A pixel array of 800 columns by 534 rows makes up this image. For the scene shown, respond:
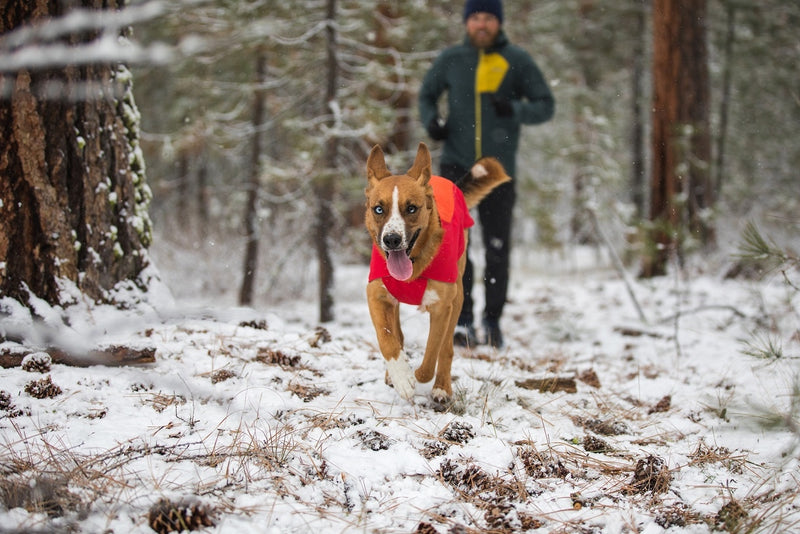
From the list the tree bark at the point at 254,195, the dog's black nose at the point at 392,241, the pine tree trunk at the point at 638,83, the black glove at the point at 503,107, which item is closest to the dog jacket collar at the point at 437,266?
the dog's black nose at the point at 392,241

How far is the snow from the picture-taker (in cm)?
190

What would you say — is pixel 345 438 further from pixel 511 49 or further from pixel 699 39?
pixel 699 39

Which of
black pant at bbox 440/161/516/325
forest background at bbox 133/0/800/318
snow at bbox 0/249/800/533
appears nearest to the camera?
snow at bbox 0/249/800/533

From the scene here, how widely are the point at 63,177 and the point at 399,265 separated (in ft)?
6.56

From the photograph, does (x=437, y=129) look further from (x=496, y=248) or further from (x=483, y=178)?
(x=496, y=248)

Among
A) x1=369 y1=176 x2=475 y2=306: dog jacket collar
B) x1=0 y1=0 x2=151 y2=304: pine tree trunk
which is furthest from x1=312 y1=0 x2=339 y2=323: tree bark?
x1=369 y1=176 x2=475 y2=306: dog jacket collar

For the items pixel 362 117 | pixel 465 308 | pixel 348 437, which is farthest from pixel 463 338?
pixel 362 117

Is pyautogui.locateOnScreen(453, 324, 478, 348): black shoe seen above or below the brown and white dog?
below

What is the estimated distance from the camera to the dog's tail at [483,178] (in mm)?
3938

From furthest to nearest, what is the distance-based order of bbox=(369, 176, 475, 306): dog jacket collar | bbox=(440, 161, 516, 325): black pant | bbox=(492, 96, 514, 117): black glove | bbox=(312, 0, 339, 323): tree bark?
bbox=(312, 0, 339, 323): tree bark < bbox=(440, 161, 516, 325): black pant < bbox=(492, 96, 514, 117): black glove < bbox=(369, 176, 475, 306): dog jacket collar

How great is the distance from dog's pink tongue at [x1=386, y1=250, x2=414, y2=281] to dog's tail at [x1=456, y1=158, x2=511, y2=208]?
4.33ft

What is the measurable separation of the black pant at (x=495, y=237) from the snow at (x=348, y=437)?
3.29 feet

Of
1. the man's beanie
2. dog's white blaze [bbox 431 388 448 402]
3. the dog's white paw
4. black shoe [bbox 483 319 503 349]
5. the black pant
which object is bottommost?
black shoe [bbox 483 319 503 349]

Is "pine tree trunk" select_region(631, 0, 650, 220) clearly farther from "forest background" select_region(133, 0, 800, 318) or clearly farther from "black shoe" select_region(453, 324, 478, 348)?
"black shoe" select_region(453, 324, 478, 348)
